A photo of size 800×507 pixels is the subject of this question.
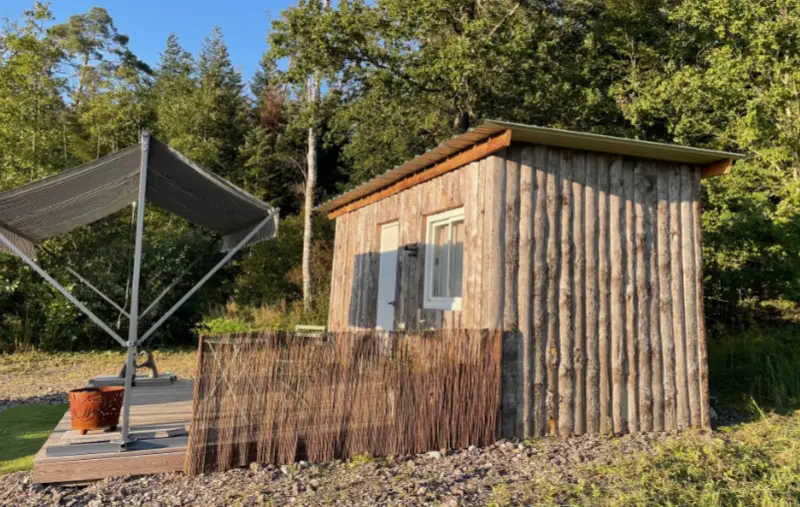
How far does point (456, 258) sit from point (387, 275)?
1462 millimetres

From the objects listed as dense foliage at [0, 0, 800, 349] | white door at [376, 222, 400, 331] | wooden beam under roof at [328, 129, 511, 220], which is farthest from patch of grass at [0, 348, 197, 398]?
wooden beam under roof at [328, 129, 511, 220]

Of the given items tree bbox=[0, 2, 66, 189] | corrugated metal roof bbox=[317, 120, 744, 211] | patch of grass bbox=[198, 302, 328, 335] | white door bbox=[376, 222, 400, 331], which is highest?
tree bbox=[0, 2, 66, 189]

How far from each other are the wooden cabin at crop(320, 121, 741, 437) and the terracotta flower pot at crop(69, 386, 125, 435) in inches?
117

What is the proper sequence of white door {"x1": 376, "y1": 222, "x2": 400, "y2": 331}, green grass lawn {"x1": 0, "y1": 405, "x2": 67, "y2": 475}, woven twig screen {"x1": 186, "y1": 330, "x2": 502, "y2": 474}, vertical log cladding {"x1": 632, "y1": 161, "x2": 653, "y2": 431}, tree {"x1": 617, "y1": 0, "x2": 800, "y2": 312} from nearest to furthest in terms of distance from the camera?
woven twig screen {"x1": 186, "y1": 330, "x2": 502, "y2": 474} → green grass lawn {"x1": 0, "y1": 405, "x2": 67, "y2": 475} → vertical log cladding {"x1": 632, "y1": 161, "x2": 653, "y2": 431} → white door {"x1": 376, "y1": 222, "x2": 400, "y2": 331} → tree {"x1": 617, "y1": 0, "x2": 800, "y2": 312}

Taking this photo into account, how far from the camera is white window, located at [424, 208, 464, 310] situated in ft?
19.8

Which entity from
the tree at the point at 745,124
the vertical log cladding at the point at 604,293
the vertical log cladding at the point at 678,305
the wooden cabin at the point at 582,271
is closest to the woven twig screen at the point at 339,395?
the wooden cabin at the point at 582,271

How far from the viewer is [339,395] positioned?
4.30 meters

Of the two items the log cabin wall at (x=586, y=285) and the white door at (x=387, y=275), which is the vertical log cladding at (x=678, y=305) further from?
the white door at (x=387, y=275)

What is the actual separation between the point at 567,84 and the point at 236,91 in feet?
44.6

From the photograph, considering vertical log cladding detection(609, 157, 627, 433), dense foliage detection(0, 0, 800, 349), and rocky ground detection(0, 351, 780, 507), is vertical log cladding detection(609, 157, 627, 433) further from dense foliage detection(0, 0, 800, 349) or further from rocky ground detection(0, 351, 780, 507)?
dense foliage detection(0, 0, 800, 349)

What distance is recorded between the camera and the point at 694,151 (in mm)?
5258

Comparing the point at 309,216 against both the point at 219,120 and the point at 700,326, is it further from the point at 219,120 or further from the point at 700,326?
the point at 700,326

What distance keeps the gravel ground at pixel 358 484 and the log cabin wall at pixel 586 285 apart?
70 cm

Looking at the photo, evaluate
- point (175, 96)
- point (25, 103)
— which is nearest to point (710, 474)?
point (25, 103)
